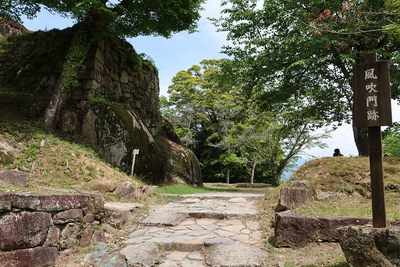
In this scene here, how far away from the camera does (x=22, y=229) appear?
9.86ft

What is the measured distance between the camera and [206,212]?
584 centimetres

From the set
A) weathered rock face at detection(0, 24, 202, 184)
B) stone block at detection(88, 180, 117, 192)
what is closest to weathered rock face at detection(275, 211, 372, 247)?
stone block at detection(88, 180, 117, 192)

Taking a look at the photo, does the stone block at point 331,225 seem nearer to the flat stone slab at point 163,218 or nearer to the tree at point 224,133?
the flat stone slab at point 163,218

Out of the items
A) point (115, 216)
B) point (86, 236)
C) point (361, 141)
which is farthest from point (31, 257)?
point (361, 141)

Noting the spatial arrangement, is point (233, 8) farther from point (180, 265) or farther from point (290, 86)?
point (180, 265)

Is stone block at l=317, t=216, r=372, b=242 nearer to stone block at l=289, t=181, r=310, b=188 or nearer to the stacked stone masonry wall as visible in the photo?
stone block at l=289, t=181, r=310, b=188

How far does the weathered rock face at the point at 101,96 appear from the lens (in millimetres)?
9633

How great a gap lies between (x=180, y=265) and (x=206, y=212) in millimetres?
2419

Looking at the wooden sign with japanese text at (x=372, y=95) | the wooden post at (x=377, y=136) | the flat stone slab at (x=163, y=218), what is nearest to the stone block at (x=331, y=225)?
the wooden post at (x=377, y=136)

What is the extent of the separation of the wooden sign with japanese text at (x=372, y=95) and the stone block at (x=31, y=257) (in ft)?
13.8

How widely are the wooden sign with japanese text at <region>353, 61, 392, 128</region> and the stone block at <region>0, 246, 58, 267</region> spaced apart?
13.8 ft

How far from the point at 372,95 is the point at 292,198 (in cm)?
276

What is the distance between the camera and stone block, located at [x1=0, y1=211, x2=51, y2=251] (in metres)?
2.88

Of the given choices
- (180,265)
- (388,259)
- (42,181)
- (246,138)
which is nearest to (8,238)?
(180,265)
